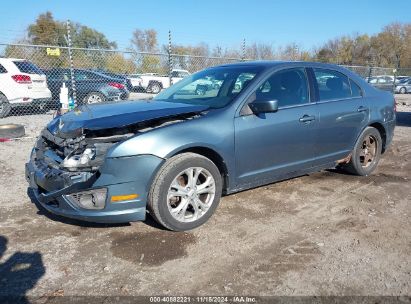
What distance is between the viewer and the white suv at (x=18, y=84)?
10727 millimetres

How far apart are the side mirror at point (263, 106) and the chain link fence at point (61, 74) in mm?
6665

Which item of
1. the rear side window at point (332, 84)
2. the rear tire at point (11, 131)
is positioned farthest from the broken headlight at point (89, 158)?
Answer: the rear tire at point (11, 131)

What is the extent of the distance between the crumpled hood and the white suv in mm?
7702

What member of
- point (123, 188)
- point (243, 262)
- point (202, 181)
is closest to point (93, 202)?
point (123, 188)

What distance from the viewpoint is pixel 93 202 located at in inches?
126

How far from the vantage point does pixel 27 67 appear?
1109cm

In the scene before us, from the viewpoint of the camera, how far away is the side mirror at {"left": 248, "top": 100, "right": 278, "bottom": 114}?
3.79 meters

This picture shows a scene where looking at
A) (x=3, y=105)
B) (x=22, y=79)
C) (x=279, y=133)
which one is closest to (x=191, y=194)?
(x=279, y=133)

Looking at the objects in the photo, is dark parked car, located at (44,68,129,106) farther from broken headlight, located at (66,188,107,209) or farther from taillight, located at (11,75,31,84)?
broken headlight, located at (66,188,107,209)

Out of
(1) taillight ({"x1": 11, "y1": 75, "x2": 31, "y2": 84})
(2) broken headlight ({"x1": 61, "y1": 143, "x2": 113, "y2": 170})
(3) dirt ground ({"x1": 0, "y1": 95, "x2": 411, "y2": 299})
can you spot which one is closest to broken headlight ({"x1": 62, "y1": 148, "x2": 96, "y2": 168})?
(2) broken headlight ({"x1": 61, "y1": 143, "x2": 113, "y2": 170})

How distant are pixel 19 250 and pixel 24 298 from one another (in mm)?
756

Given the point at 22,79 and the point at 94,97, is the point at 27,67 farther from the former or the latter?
the point at 94,97

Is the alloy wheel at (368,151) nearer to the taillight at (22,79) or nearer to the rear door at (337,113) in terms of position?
the rear door at (337,113)

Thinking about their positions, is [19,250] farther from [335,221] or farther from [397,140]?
[397,140]
